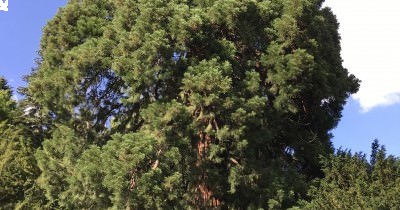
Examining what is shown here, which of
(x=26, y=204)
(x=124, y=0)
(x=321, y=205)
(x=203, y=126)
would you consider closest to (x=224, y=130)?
(x=203, y=126)

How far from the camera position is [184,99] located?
1298cm

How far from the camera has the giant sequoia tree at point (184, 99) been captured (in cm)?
1201

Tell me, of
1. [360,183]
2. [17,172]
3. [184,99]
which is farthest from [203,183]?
[17,172]

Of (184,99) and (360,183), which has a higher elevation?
(184,99)

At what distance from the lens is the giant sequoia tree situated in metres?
12.0

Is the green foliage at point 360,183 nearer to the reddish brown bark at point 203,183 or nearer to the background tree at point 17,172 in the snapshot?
the reddish brown bark at point 203,183

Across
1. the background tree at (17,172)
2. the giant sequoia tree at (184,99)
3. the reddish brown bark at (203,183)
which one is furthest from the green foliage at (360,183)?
the background tree at (17,172)

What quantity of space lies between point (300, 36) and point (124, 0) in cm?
510

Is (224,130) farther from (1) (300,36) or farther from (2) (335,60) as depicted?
(2) (335,60)

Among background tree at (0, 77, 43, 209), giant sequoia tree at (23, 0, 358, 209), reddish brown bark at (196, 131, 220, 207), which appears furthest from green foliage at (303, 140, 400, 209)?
background tree at (0, 77, 43, 209)

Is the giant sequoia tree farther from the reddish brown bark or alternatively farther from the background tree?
the background tree

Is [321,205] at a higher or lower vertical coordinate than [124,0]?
lower

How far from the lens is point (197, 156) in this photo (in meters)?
12.8

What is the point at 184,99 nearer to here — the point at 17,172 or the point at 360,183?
the point at 360,183
